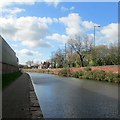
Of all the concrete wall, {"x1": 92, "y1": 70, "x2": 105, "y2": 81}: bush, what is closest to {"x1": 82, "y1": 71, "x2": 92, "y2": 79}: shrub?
{"x1": 92, "y1": 70, "x2": 105, "y2": 81}: bush

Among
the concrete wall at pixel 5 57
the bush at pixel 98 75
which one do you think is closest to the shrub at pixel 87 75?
the bush at pixel 98 75

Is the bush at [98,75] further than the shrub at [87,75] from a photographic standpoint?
No

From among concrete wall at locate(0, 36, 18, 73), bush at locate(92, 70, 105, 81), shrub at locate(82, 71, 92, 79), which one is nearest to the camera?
concrete wall at locate(0, 36, 18, 73)

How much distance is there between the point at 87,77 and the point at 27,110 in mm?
43835

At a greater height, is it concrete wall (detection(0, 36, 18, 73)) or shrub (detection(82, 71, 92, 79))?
concrete wall (detection(0, 36, 18, 73))

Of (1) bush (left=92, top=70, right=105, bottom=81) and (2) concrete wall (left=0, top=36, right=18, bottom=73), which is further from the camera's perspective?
(1) bush (left=92, top=70, right=105, bottom=81)

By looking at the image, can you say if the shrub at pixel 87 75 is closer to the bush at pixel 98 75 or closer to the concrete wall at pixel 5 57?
the bush at pixel 98 75

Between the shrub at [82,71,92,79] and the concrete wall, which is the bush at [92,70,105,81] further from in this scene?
the concrete wall

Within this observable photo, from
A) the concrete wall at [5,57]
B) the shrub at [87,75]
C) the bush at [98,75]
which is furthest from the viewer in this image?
the shrub at [87,75]

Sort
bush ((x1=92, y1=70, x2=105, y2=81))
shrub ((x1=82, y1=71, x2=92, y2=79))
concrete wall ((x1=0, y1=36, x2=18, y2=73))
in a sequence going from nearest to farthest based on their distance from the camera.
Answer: concrete wall ((x1=0, y1=36, x2=18, y2=73)), bush ((x1=92, y1=70, x2=105, y2=81)), shrub ((x1=82, y1=71, x2=92, y2=79))

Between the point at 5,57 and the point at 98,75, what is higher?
the point at 5,57

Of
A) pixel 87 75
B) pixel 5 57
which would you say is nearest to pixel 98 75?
pixel 87 75

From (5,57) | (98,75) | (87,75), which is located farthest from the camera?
Answer: (87,75)

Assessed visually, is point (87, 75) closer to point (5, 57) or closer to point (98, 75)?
point (98, 75)
